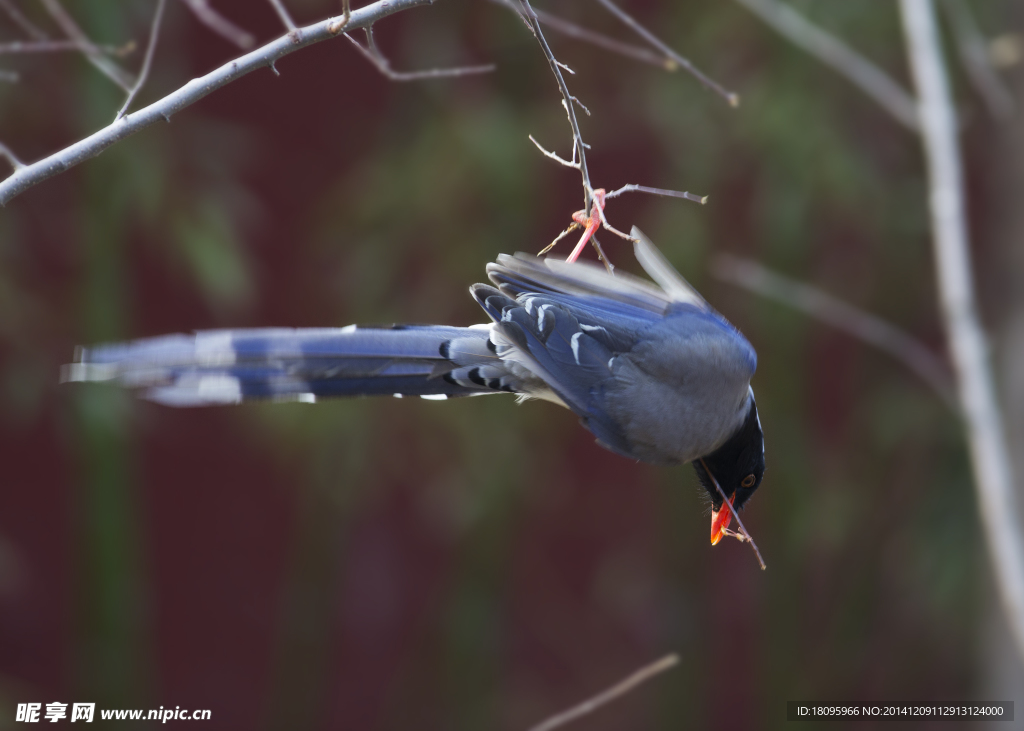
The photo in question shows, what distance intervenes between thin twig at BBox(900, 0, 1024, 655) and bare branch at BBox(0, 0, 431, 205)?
1795 mm

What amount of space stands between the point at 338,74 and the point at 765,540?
2.75 metres

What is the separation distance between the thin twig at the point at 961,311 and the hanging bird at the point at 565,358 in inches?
38.5

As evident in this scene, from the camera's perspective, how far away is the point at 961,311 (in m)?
2.36

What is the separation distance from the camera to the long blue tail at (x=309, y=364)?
4.15ft

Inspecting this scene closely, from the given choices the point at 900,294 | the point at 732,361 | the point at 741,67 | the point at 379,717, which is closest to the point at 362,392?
the point at 732,361

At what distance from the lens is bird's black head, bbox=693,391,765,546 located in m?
1.71

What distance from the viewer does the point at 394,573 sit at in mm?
4938


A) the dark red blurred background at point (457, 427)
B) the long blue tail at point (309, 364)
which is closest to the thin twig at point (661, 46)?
the long blue tail at point (309, 364)

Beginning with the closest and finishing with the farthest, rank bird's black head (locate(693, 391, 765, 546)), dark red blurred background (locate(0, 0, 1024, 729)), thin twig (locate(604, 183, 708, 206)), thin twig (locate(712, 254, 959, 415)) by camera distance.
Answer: thin twig (locate(604, 183, 708, 206))
bird's black head (locate(693, 391, 765, 546))
thin twig (locate(712, 254, 959, 415))
dark red blurred background (locate(0, 0, 1024, 729))

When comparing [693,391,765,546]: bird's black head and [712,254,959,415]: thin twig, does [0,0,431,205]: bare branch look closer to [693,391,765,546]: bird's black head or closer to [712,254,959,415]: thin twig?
[693,391,765,546]: bird's black head

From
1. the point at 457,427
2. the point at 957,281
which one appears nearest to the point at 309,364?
the point at 957,281

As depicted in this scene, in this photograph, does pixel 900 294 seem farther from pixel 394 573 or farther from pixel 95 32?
pixel 95 32

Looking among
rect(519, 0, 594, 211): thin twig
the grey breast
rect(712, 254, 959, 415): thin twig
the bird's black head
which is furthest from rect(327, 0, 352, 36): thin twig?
rect(712, 254, 959, 415): thin twig

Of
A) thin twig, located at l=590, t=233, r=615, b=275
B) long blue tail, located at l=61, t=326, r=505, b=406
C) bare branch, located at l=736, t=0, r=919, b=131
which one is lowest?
long blue tail, located at l=61, t=326, r=505, b=406
